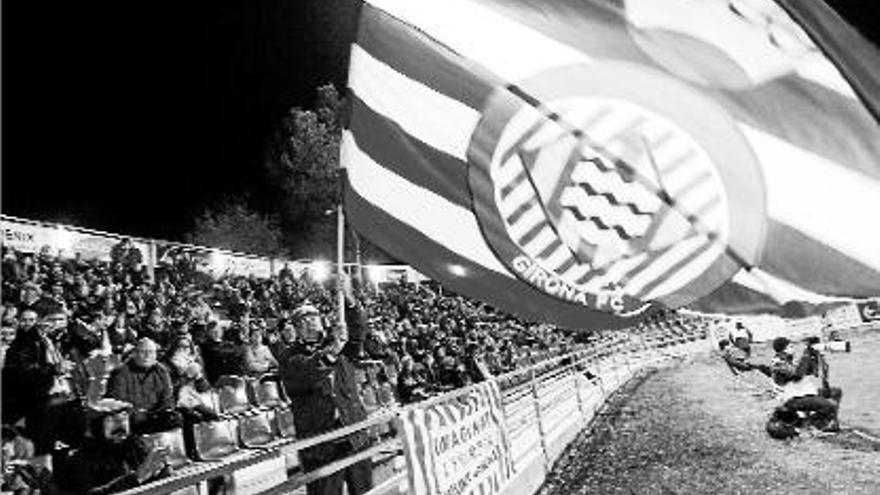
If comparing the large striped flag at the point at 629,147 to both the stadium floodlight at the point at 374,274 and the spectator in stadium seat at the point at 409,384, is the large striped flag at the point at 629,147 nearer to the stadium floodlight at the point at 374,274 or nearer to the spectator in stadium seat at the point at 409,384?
the spectator in stadium seat at the point at 409,384

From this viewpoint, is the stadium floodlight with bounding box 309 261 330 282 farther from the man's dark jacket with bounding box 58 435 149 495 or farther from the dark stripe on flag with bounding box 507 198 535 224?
the dark stripe on flag with bounding box 507 198 535 224

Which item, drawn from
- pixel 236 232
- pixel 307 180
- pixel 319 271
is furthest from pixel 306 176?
pixel 319 271

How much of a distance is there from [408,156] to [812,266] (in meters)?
2.26

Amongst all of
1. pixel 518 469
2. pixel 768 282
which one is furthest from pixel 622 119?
pixel 518 469

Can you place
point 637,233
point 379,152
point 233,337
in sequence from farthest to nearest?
point 233,337 < point 379,152 < point 637,233

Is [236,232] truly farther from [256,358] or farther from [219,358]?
[219,358]

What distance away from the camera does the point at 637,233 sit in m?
4.69

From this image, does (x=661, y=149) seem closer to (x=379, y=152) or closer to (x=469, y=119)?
(x=469, y=119)

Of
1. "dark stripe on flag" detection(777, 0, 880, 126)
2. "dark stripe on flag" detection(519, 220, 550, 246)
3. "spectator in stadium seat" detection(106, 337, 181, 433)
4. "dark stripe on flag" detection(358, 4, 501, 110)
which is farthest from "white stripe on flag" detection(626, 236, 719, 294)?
"spectator in stadium seat" detection(106, 337, 181, 433)

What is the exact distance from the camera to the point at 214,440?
29.4ft

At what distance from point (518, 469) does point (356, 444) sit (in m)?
2.69

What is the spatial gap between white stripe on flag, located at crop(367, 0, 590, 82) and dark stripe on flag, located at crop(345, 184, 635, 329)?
43.3 inches

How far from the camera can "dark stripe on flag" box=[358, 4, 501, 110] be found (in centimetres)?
513

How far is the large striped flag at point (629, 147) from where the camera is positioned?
3.89 metres
